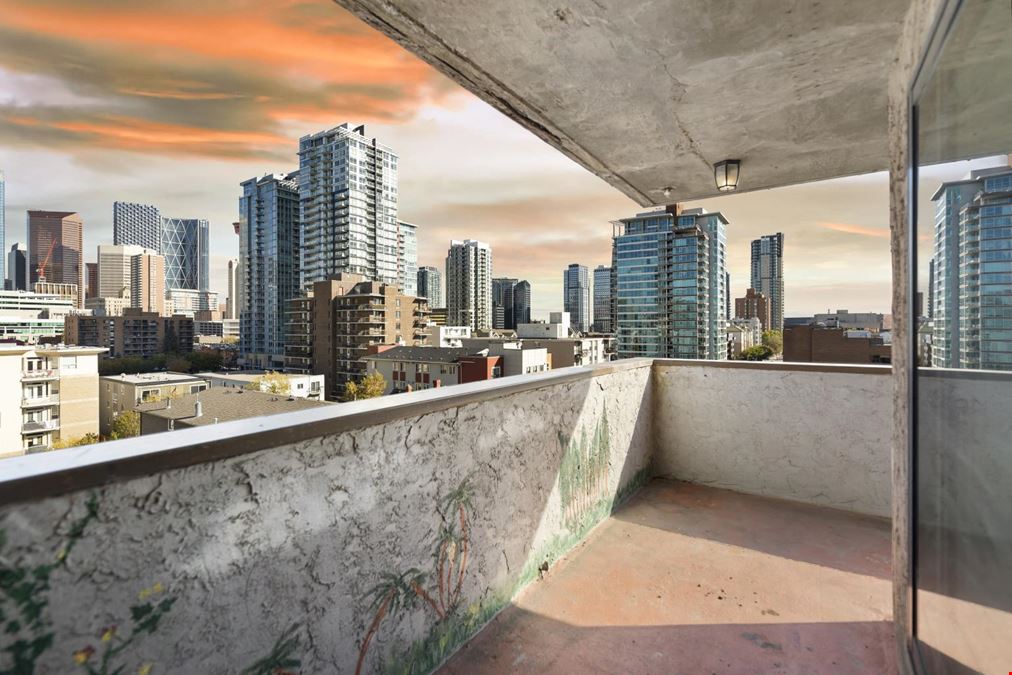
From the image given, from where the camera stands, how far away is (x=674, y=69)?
186 centimetres

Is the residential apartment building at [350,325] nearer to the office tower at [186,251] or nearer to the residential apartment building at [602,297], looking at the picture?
the residential apartment building at [602,297]

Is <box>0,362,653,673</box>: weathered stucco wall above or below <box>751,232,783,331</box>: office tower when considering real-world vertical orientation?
below

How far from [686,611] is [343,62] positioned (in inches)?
149

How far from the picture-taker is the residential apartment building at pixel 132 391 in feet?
101

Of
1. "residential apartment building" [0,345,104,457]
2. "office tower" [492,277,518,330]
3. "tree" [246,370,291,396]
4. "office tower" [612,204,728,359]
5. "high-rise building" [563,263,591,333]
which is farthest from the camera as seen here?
"high-rise building" [563,263,591,333]

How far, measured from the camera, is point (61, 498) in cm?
72

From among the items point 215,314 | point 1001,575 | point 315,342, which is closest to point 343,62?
point 1001,575

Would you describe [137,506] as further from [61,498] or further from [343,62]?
[343,62]

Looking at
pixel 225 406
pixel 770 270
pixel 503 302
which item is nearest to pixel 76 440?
pixel 225 406

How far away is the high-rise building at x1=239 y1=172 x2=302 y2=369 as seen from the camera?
2549 inches

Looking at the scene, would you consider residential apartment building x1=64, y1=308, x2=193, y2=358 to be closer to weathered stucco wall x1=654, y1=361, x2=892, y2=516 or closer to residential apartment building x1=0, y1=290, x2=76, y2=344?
residential apartment building x1=0, y1=290, x2=76, y2=344

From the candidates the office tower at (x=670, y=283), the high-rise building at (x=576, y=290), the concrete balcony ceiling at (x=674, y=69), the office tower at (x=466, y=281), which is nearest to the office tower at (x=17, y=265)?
the office tower at (x=466, y=281)

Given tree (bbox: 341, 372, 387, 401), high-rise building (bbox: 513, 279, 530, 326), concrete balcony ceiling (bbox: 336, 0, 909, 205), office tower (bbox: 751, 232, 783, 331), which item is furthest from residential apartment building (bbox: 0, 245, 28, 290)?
office tower (bbox: 751, 232, 783, 331)

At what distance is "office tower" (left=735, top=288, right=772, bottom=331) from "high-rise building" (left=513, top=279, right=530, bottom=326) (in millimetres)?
45720
